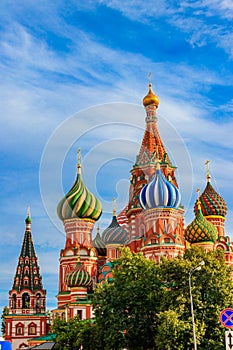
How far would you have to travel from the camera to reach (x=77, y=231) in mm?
54312

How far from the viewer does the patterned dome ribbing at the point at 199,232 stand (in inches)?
2028

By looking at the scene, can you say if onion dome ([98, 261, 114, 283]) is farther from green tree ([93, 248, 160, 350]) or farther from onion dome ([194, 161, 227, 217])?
green tree ([93, 248, 160, 350])

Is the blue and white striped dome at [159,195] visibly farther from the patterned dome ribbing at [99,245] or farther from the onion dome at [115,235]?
the patterned dome ribbing at [99,245]

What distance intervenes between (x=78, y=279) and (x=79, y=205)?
29.8 feet

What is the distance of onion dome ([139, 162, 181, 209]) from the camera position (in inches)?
1864

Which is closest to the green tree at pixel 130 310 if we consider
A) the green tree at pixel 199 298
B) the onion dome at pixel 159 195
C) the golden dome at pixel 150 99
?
the green tree at pixel 199 298

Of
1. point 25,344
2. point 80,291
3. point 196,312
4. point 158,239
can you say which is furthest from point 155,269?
point 25,344

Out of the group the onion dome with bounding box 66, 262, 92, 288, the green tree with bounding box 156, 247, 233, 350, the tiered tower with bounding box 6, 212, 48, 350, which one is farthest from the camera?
the tiered tower with bounding box 6, 212, 48, 350

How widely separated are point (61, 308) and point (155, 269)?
2098cm

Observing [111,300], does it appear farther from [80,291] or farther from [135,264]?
[80,291]

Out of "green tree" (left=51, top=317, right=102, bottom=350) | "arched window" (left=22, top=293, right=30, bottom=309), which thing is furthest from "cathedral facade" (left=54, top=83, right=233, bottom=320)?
"green tree" (left=51, top=317, right=102, bottom=350)

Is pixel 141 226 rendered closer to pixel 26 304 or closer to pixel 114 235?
pixel 114 235

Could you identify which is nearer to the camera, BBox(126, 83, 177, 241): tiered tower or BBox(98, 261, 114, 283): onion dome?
BBox(98, 261, 114, 283): onion dome

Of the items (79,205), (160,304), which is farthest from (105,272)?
(160,304)
